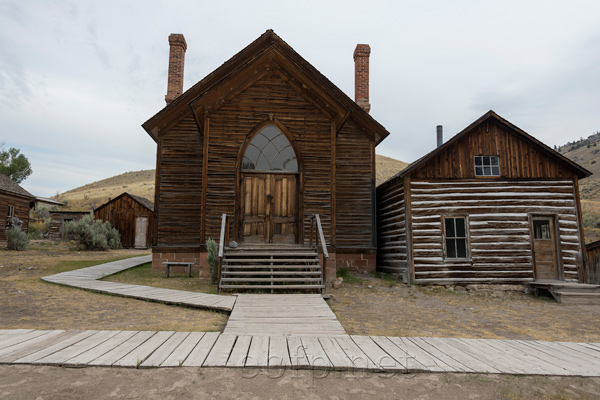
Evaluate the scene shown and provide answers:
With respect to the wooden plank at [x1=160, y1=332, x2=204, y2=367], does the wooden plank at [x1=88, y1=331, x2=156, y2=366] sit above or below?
above

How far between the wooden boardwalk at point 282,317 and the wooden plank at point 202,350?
1.09 ft

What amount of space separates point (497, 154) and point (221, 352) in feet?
38.9

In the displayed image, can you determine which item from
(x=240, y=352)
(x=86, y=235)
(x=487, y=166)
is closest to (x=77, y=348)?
(x=240, y=352)

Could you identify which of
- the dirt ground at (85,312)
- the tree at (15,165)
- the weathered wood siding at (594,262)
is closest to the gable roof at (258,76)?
the dirt ground at (85,312)

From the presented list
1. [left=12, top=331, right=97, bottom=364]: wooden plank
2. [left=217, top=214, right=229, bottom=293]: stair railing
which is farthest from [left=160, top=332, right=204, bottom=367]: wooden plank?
[left=217, top=214, right=229, bottom=293]: stair railing

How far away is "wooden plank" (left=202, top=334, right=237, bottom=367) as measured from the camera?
156 inches

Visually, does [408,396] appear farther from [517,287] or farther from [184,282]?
[517,287]

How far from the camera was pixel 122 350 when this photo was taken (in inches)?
169

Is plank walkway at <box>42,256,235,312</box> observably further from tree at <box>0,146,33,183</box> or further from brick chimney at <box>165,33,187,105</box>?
tree at <box>0,146,33,183</box>

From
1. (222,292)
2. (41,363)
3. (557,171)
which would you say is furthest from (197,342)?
(557,171)

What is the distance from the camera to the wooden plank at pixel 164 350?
12.8ft

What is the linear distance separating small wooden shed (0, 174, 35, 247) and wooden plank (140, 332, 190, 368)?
990 inches

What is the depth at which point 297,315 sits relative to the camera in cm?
644

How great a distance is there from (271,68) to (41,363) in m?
10.2
